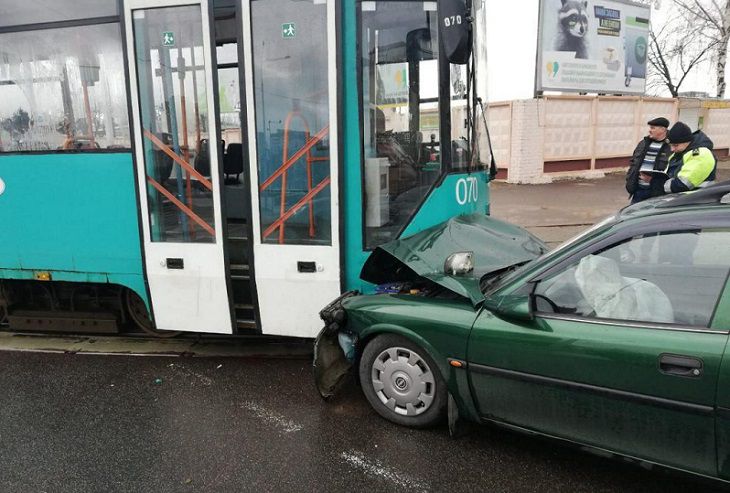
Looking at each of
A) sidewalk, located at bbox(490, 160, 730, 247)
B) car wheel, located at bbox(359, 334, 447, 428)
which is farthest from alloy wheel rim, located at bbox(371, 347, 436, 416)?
sidewalk, located at bbox(490, 160, 730, 247)

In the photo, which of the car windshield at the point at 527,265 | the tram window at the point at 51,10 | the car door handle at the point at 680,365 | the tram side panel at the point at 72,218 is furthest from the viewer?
the tram side panel at the point at 72,218

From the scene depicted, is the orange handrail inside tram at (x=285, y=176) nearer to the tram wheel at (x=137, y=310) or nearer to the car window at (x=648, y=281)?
the tram wheel at (x=137, y=310)

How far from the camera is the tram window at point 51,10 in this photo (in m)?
4.31

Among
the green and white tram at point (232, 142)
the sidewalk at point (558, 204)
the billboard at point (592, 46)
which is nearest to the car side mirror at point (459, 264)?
the green and white tram at point (232, 142)

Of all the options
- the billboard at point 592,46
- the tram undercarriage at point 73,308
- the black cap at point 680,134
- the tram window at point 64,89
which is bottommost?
the tram undercarriage at point 73,308

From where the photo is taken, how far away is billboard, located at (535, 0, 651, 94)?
671 inches

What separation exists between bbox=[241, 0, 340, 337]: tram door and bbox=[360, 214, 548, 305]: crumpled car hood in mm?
433

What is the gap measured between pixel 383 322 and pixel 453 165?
57.7 inches

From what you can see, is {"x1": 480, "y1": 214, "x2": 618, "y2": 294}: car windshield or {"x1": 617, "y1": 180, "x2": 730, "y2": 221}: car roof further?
{"x1": 480, "y1": 214, "x2": 618, "y2": 294}: car windshield

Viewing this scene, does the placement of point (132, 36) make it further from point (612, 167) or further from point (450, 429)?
point (612, 167)

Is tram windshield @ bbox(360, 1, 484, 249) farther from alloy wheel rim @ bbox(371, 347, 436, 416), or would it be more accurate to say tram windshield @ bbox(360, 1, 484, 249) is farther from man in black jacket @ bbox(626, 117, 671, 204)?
man in black jacket @ bbox(626, 117, 671, 204)

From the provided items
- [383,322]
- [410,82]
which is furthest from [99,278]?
[410,82]

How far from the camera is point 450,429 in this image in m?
3.27

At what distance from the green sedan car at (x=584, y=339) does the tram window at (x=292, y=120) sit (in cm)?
87
